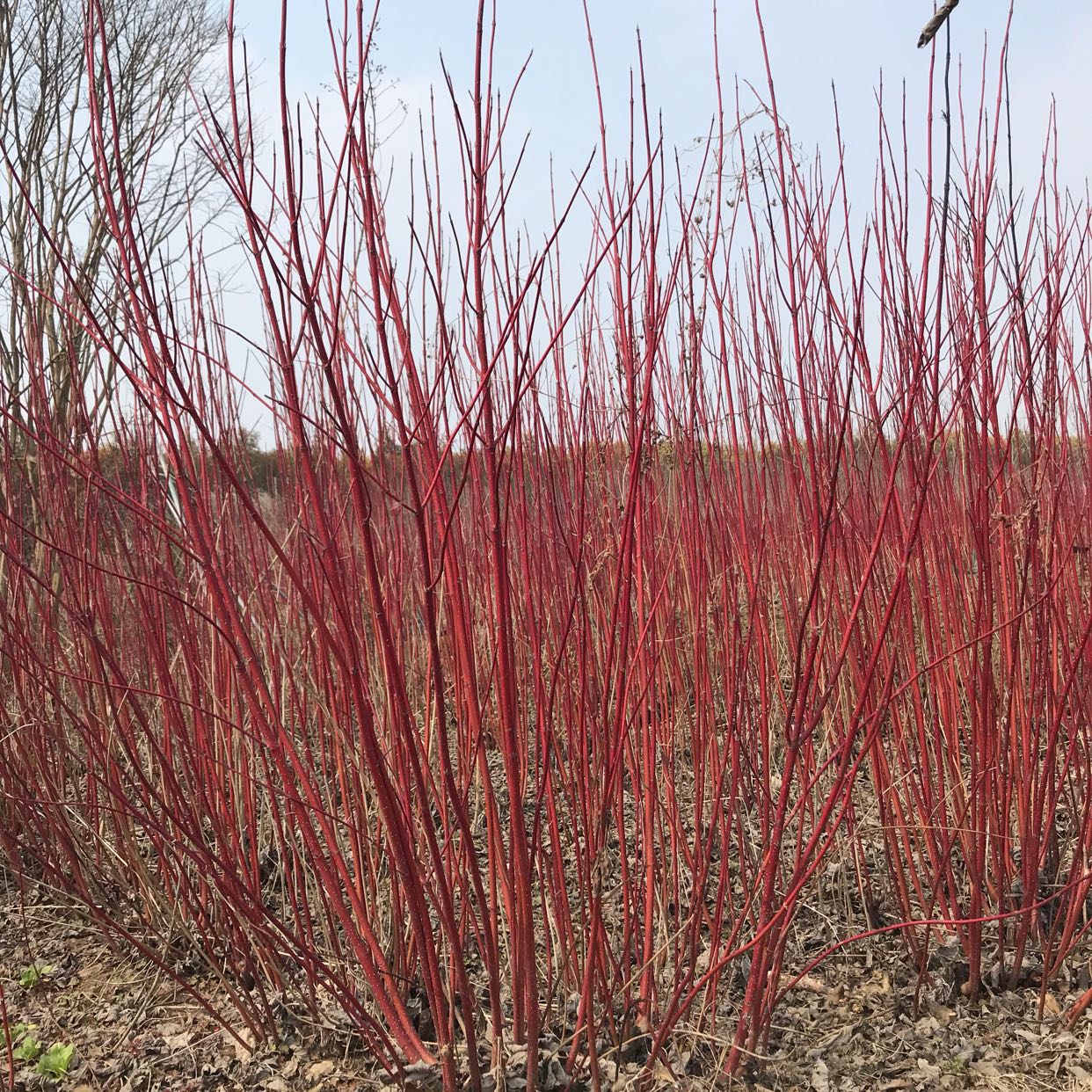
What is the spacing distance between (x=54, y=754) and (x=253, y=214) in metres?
1.83

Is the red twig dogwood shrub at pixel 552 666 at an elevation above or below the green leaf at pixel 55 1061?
above

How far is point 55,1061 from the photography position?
1.53m

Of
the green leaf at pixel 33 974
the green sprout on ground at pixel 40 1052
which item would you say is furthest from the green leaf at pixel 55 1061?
the green leaf at pixel 33 974

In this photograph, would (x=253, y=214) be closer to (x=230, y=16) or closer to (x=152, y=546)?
(x=230, y=16)

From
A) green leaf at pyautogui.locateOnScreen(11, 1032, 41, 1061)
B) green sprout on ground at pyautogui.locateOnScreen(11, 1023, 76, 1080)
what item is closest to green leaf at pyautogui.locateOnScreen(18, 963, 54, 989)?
green sprout on ground at pyautogui.locateOnScreen(11, 1023, 76, 1080)

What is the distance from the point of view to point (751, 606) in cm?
127

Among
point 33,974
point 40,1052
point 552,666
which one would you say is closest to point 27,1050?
point 40,1052

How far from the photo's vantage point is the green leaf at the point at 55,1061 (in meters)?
1.53

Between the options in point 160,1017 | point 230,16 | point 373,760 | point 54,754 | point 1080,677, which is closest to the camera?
point 230,16

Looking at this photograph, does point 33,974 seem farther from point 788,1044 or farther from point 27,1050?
point 788,1044

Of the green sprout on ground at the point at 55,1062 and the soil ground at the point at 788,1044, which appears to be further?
the green sprout on ground at the point at 55,1062

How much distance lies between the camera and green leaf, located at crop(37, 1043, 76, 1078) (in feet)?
5.02

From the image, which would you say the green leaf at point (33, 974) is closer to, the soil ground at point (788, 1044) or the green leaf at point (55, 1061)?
the soil ground at point (788, 1044)

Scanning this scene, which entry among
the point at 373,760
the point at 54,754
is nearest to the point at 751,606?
the point at 373,760
